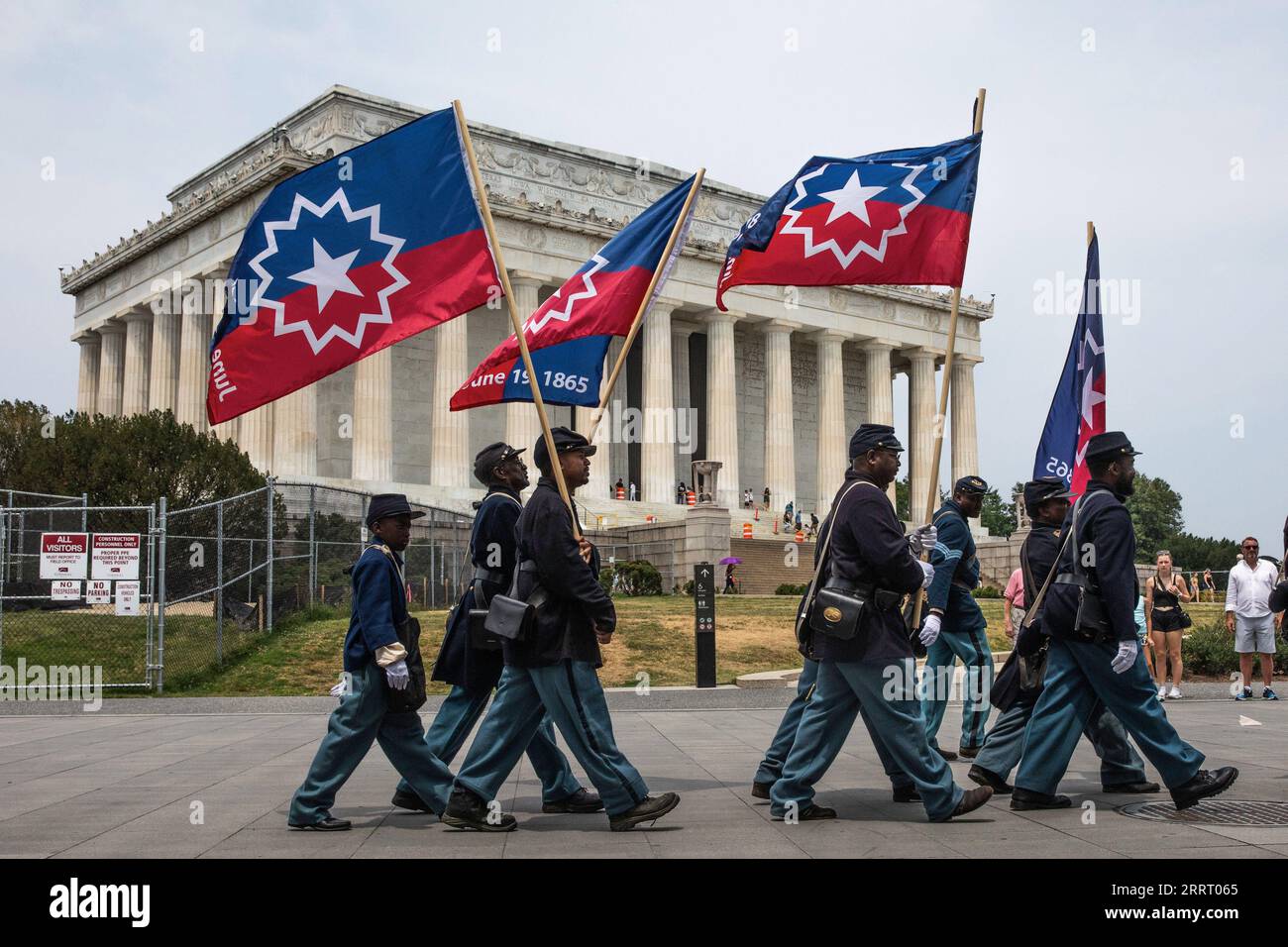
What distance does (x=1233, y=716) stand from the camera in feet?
47.8

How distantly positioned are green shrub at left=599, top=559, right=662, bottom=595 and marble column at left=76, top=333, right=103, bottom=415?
38.2 m

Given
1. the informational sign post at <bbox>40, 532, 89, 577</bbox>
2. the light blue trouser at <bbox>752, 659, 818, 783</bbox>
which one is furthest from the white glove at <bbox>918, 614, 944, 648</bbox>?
the informational sign post at <bbox>40, 532, 89, 577</bbox>

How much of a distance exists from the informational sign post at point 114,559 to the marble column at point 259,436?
106ft

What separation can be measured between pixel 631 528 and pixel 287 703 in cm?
2859

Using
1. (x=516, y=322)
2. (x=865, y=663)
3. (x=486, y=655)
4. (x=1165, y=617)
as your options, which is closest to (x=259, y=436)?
(x=1165, y=617)

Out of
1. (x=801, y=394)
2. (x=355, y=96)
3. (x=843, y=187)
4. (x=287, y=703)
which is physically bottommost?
(x=287, y=703)

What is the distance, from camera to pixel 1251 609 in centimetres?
1622

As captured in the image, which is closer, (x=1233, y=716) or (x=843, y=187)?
(x=843, y=187)

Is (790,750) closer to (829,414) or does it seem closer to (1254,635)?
(1254,635)

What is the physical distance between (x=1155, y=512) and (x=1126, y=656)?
102 m

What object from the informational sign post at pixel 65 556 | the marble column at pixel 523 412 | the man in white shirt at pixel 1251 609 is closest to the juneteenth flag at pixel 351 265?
the informational sign post at pixel 65 556

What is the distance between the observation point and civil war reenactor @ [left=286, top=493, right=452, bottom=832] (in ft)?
24.6

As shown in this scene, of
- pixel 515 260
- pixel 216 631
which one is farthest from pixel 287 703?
pixel 515 260
